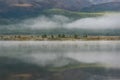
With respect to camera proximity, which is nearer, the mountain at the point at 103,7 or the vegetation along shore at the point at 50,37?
the vegetation along shore at the point at 50,37

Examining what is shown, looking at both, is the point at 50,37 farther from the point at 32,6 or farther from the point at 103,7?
the point at 103,7

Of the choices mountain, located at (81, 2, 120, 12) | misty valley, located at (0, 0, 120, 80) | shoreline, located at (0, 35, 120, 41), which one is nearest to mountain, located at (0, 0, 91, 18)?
misty valley, located at (0, 0, 120, 80)

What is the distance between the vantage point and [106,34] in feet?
68.8

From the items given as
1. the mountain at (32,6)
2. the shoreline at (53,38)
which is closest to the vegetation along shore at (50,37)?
the shoreline at (53,38)

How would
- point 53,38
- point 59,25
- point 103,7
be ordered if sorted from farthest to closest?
point 103,7
point 59,25
point 53,38

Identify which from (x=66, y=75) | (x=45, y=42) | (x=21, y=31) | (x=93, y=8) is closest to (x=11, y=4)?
(x=21, y=31)

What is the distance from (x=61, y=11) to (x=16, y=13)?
3.02m

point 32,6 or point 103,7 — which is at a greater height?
point 32,6

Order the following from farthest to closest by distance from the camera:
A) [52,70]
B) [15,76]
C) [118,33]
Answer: [118,33]
[52,70]
[15,76]

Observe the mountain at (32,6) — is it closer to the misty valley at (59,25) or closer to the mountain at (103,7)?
the misty valley at (59,25)

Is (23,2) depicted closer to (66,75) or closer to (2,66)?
(2,66)

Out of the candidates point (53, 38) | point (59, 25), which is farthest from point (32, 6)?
point (53, 38)

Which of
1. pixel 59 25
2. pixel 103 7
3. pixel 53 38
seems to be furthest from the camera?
pixel 103 7

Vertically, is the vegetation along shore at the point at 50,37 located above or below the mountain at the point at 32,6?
below
